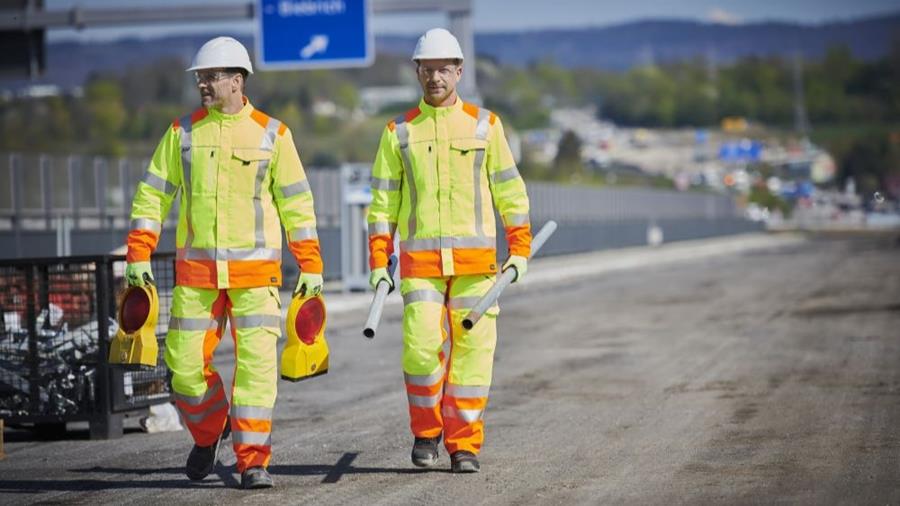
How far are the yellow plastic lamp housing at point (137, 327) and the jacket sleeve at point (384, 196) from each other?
1.13 metres

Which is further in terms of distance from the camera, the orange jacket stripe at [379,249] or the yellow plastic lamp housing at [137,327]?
the orange jacket stripe at [379,249]

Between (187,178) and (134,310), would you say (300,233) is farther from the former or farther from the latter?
(134,310)

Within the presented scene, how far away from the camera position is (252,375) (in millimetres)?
8609

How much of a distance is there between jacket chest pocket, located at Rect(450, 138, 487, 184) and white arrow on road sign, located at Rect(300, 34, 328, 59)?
74.2ft

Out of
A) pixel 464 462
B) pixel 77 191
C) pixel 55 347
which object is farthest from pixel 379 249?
pixel 77 191

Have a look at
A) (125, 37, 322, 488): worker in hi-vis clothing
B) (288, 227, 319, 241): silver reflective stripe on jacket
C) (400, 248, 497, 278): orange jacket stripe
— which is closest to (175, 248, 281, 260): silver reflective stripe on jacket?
(125, 37, 322, 488): worker in hi-vis clothing

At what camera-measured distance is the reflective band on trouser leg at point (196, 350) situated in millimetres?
8648

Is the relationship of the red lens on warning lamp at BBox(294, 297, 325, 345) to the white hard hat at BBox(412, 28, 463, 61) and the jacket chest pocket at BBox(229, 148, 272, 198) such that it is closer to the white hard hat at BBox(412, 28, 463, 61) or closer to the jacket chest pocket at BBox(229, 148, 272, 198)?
the jacket chest pocket at BBox(229, 148, 272, 198)

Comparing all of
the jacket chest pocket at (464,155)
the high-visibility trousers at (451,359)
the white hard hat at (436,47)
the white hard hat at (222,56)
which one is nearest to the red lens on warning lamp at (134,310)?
the white hard hat at (222,56)

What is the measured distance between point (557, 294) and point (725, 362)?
16562 millimetres

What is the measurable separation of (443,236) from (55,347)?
366 centimetres

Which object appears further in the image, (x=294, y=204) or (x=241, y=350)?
(x=294, y=204)

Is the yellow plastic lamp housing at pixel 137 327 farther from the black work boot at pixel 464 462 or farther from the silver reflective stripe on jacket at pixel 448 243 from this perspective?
the black work boot at pixel 464 462

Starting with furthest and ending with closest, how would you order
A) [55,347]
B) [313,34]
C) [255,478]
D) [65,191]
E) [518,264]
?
1. [313,34]
2. [65,191]
3. [55,347]
4. [518,264]
5. [255,478]
